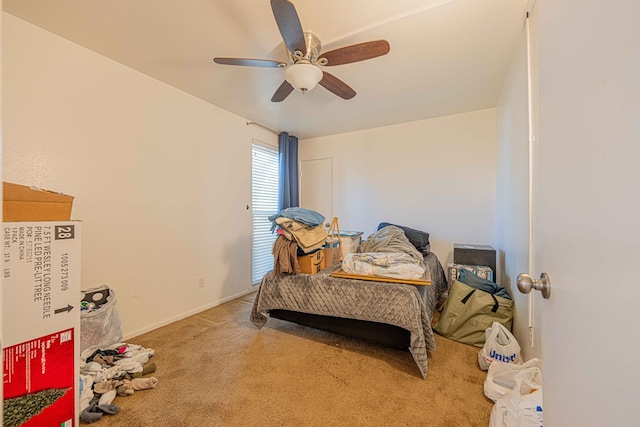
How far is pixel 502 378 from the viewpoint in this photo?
4.75 ft

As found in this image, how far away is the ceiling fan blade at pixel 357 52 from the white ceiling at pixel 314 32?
208 mm

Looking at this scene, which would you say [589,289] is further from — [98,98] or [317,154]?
[317,154]

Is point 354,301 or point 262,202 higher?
point 262,202

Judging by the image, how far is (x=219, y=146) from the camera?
10.1 feet

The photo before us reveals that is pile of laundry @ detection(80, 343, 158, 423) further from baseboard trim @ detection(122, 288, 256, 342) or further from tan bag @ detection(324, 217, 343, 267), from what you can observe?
tan bag @ detection(324, 217, 343, 267)

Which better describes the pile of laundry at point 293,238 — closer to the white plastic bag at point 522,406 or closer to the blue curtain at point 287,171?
the white plastic bag at point 522,406

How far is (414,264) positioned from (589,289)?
4.75 ft

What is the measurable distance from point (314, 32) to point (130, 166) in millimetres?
1967

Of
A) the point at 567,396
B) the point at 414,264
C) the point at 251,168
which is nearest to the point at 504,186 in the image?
the point at 414,264

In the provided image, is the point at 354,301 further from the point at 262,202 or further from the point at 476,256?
the point at 262,202

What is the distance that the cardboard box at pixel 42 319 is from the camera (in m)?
1.01

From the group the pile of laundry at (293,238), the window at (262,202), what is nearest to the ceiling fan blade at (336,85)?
the pile of laundry at (293,238)

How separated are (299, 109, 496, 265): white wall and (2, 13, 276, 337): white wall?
1802mm

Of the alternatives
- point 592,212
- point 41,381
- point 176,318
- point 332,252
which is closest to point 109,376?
point 41,381
